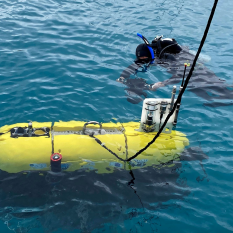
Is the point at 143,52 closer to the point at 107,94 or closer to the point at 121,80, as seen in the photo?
the point at 121,80

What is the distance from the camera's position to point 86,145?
201 inches

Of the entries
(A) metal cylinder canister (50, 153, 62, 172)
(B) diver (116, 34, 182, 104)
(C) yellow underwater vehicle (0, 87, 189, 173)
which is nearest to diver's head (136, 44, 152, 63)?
(B) diver (116, 34, 182, 104)

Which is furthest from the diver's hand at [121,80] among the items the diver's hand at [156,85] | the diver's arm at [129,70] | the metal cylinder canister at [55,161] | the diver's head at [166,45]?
the metal cylinder canister at [55,161]

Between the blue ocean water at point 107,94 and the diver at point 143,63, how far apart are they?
8.6 inches

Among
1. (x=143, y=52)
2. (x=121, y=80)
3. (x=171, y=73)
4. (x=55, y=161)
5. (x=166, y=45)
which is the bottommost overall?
(x=55, y=161)

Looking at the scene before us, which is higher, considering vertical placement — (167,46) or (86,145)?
(167,46)

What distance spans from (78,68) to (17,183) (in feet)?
14.9

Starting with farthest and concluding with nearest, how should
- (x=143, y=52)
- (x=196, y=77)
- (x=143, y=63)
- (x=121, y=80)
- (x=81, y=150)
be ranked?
1. (x=143, y=63)
2. (x=143, y=52)
3. (x=196, y=77)
4. (x=121, y=80)
5. (x=81, y=150)

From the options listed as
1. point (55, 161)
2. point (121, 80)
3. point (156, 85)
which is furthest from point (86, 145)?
point (156, 85)

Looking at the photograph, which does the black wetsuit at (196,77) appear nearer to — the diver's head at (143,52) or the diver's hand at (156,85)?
the diver's hand at (156,85)

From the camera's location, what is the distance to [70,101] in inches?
284

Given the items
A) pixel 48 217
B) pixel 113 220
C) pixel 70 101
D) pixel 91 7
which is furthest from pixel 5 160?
pixel 91 7

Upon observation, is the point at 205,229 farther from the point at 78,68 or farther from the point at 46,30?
the point at 46,30

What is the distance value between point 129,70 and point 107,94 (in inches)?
55.4
